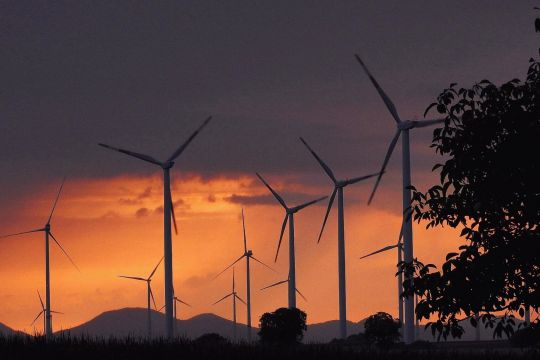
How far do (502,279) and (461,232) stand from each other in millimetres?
2248

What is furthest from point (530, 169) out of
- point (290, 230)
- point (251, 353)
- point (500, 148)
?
point (290, 230)

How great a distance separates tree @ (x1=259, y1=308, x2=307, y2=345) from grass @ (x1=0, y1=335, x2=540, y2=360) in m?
55.0

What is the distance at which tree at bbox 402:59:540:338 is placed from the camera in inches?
1521

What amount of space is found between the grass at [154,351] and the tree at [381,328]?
54.1 metres

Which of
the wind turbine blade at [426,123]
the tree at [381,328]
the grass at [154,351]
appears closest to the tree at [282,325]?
the tree at [381,328]

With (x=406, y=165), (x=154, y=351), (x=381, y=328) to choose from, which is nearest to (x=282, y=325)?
(x=381, y=328)

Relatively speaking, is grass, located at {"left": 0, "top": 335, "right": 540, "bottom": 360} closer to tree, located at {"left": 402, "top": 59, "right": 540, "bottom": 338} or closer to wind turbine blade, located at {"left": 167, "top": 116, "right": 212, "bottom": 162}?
tree, located at {"left": 402, "top": 59, "right": 540, "bottom": 338}

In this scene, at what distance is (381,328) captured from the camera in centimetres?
10750

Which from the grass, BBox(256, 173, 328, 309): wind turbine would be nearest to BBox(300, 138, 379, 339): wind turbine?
BBox(256, 173, 328, 309): wind turbine

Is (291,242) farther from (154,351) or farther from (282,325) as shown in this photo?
(154,351)

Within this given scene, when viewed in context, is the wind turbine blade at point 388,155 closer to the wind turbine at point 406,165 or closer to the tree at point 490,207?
the wind turbine at point 406,165

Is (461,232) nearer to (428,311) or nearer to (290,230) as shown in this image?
(428,311)

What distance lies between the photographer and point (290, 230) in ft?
447

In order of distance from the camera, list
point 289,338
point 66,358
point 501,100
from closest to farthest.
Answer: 1. point 501,100
2. point 66,358
3. point 289,338
